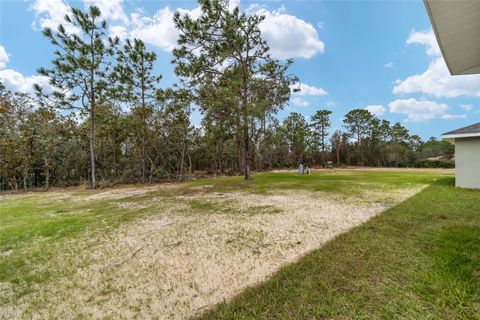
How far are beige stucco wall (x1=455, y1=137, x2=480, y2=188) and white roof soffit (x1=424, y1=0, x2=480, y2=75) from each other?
687 cm

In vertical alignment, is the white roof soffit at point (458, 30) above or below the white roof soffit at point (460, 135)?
above

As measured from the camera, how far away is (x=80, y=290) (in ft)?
7.16

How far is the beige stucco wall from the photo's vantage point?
7.58 m

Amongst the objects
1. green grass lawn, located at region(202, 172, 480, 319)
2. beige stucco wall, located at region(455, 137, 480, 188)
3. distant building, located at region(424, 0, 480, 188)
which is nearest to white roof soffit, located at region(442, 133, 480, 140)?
beige stucco wall, located at region(455, 137, 480, 188)

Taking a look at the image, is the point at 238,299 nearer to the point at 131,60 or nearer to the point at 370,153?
the point at 131,60

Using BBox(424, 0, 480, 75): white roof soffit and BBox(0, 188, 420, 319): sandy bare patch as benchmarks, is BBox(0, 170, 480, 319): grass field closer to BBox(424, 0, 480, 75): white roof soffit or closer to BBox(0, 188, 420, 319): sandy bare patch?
BBox(0, 188, 420, 319): sandy bare patch

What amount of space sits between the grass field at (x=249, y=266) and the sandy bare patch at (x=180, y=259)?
0.01 meters

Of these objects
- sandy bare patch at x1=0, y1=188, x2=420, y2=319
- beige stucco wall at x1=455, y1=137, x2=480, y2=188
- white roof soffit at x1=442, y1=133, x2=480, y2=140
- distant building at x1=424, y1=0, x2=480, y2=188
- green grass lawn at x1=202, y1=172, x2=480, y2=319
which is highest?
distant building at x1=424, y1=0, x2=480, y2=188

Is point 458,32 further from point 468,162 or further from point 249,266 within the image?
point 468,162

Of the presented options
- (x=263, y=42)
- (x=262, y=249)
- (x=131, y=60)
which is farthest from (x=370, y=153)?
(x=262, y=249)

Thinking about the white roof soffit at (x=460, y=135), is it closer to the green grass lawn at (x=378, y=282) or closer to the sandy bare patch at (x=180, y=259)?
the sandy bare patch at (x=180, y=259)

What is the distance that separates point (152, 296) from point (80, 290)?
78cm

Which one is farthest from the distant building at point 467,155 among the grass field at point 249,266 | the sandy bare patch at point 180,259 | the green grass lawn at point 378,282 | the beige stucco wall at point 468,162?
the green grass lawn at point 378,282

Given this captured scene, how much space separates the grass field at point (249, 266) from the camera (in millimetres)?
1823
